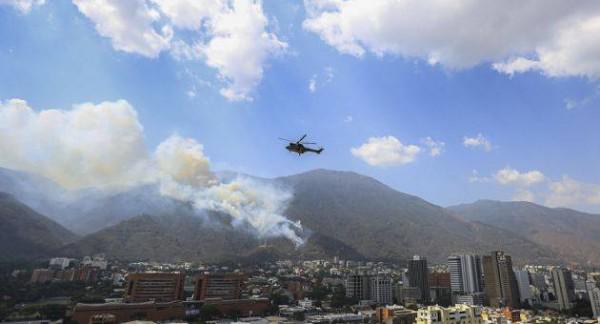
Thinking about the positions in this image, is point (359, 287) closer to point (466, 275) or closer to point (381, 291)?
point (381, 291)

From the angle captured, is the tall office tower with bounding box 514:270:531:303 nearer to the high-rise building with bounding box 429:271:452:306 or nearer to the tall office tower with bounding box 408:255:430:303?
the high-rise building with bounding box 429:271:452:306

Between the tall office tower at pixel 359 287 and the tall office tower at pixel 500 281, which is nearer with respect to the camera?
the tall office tower at pixel 500 281

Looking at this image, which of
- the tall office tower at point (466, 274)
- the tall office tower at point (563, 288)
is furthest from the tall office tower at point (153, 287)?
the tall office tower at point (563, 288)

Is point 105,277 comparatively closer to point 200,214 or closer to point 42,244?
point 42,244

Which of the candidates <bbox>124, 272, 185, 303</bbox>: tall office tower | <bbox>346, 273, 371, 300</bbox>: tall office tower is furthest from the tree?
<bbox>346, 273, 371, 300</bbox>: tall office tower

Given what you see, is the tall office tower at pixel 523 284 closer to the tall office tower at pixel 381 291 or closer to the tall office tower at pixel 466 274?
the tall office tower at pixel 466 274
